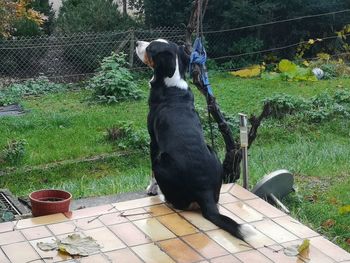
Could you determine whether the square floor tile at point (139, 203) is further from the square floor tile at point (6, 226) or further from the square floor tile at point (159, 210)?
the square floor tile at point (6, 226)

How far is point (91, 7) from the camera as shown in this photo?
14.5 m

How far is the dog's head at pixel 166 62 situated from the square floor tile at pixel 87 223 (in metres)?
1.15

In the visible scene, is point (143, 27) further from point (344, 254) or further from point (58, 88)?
point (344, 254)

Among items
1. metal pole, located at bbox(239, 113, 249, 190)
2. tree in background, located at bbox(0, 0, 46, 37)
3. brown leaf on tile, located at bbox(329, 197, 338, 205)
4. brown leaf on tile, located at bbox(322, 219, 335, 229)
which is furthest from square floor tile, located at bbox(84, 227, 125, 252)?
tree in background, located at bbox(0, 0, 46, 37)

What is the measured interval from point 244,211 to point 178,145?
0.67 m

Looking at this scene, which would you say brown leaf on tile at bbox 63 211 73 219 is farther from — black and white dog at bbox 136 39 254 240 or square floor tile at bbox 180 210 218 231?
square floor tile at bbox 180 210 218 231

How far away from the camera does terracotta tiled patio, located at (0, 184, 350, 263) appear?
4020 mm

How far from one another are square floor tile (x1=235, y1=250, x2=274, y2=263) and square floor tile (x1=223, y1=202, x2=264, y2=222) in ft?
1.81

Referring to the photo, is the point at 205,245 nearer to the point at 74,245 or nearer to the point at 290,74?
the point at 74,245

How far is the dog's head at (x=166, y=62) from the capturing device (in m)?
4.97

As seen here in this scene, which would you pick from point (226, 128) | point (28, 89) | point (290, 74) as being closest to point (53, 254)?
point (226, 128)

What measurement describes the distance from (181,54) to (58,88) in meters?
8.03

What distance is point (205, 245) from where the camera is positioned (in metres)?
4.17

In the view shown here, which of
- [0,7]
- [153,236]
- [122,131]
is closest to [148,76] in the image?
[0,7]
